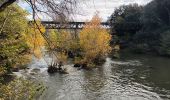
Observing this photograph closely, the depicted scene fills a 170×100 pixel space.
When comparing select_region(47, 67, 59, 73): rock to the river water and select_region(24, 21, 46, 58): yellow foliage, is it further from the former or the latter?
select_region(24, 21, 46, 58): yellow foliage

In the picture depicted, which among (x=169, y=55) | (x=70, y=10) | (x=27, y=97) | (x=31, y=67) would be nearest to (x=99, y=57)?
(x=31, y=67)

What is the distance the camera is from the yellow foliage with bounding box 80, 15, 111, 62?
50.3 metres

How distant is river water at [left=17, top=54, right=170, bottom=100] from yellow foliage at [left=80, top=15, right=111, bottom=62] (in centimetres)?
296

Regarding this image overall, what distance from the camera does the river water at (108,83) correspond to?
30.4 meters

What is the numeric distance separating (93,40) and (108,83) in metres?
15.9

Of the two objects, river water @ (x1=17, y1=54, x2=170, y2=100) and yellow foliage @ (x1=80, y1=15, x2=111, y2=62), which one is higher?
yellow foliage @ (x1=80, y1=15, x2=111, y2=62)

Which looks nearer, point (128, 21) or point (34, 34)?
point (34, 34)

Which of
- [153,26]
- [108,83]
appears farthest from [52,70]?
[153,26]

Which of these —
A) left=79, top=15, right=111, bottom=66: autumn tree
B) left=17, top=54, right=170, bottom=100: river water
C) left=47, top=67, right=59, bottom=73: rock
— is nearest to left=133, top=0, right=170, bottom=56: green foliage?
left=79, top=15, right=111, bottom=66: autumn tree

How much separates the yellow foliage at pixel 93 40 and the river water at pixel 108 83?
296cm

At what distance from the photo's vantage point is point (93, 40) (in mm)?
51062

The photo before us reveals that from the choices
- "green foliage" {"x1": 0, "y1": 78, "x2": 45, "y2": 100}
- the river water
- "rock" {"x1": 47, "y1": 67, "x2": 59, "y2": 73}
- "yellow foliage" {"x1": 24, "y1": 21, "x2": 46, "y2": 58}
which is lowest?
the river water

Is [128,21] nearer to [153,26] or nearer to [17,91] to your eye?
[153,26]

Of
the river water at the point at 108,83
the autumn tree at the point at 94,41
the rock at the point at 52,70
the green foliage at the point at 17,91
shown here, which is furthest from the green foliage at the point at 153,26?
the green foliage at the point at 17,91
